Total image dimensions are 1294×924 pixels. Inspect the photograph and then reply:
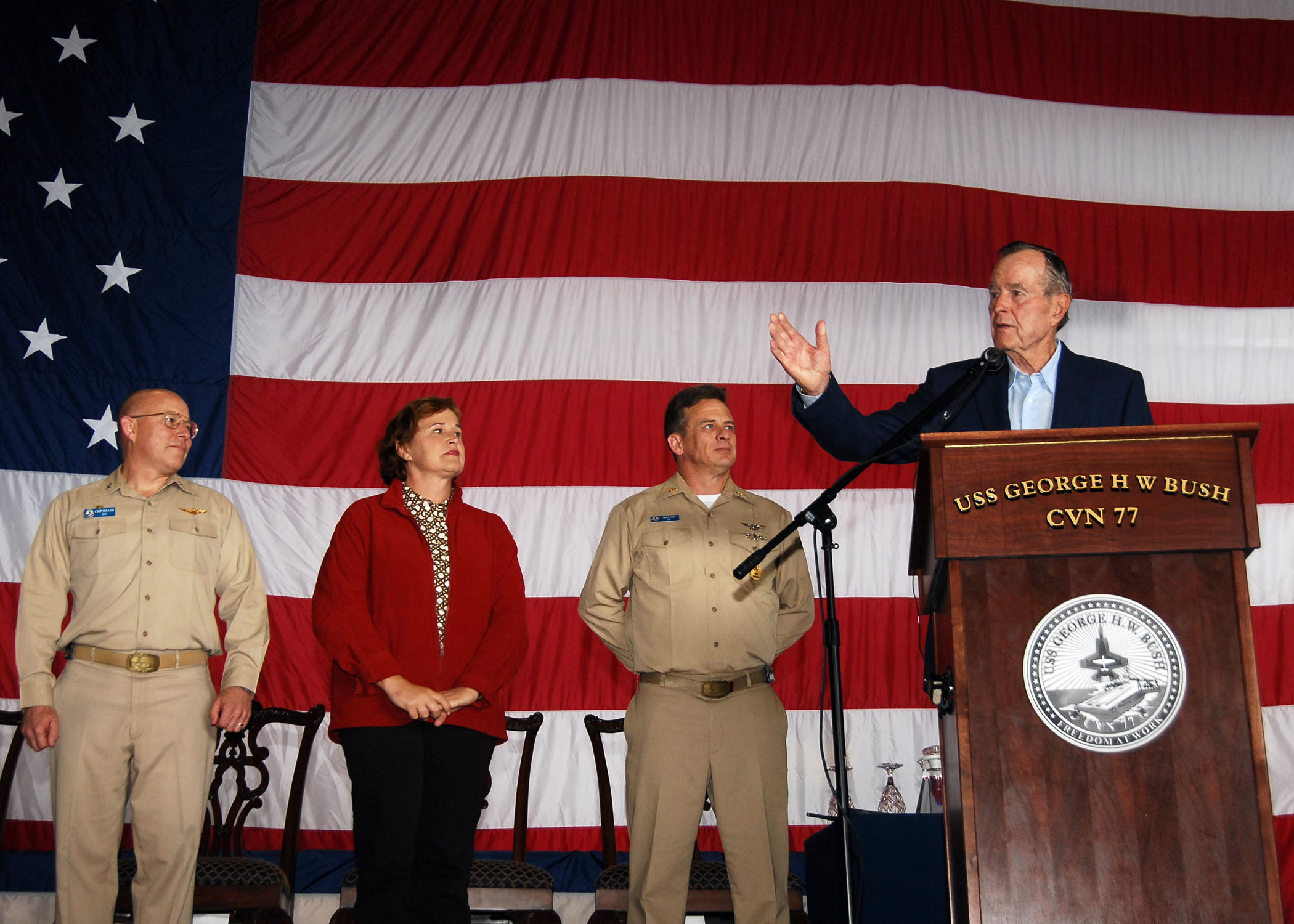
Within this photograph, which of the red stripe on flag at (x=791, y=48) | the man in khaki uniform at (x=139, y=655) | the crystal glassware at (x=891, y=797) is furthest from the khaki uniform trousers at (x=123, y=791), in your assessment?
the red stripe on flag at (x=791, y=48)

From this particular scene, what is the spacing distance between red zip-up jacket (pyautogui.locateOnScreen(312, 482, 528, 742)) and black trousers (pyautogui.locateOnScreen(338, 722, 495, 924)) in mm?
56

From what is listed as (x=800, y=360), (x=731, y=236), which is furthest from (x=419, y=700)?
(x=731, y=236)

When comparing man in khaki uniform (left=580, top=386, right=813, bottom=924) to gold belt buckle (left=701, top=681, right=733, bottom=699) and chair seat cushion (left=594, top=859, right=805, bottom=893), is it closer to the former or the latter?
gold belt buckle (left=701, top=681, right=733, bottom=699)

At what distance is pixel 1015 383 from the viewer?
7.65 ft

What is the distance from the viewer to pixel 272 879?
3035 mm

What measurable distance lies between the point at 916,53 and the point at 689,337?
4.74 ft

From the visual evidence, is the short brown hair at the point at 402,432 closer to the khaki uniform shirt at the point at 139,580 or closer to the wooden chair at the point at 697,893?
the khaki uniform shirt at the point at 139,580

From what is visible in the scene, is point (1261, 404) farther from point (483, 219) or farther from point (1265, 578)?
point (483, 219)

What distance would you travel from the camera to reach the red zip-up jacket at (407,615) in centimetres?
271

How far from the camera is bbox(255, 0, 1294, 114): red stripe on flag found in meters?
4.36

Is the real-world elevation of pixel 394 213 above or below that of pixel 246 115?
below

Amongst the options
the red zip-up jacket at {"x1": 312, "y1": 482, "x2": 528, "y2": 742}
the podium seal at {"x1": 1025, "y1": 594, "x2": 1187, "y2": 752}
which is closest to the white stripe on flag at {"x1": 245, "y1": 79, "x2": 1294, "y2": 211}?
the red zip-up jacket at {"x1": 312, "y1": 482, "x2": 528, "y2": 742}

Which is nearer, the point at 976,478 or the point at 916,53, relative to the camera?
the point at 976,478

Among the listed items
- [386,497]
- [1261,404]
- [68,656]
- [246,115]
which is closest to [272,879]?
[68,656]
